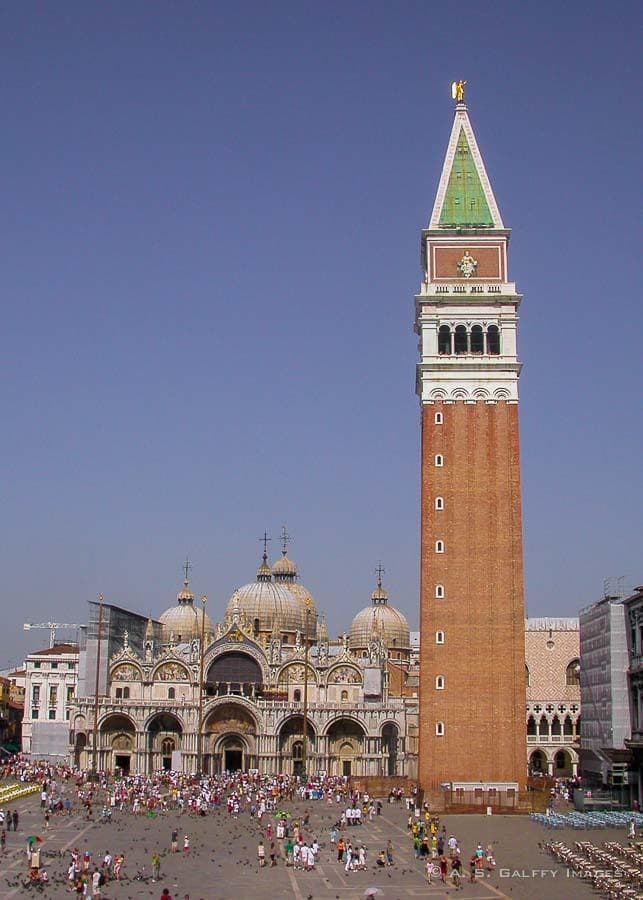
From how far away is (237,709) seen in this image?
287 feet

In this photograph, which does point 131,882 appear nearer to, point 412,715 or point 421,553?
point 421,553

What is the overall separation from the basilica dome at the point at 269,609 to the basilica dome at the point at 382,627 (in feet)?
24.3

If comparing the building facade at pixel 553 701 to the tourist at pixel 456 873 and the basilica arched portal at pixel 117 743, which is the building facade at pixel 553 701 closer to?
the basilica arched portal at pixel 117 743

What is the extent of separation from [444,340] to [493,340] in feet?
9.53

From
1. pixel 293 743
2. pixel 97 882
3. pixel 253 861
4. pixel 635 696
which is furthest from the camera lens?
pixel 293 743

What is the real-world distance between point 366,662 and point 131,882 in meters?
52.7

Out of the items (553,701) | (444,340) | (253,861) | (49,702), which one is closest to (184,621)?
(49,702)

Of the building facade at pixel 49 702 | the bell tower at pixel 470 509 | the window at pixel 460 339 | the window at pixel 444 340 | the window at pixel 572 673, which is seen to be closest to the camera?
the bell tower at pixel 470 509

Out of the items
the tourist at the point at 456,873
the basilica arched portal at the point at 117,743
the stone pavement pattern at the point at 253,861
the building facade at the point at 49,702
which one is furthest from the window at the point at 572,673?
the tourist at the point at 456,873

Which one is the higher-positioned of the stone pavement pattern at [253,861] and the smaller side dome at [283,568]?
the smaller side dome at [283,568]

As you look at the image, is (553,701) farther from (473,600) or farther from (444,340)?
(444,340)

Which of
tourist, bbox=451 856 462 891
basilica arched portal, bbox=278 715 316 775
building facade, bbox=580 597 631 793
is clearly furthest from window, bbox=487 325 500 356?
tourist, bbox=451 856 462 891

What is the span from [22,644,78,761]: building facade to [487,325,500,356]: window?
172ft

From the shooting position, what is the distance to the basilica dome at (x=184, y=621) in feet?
351
